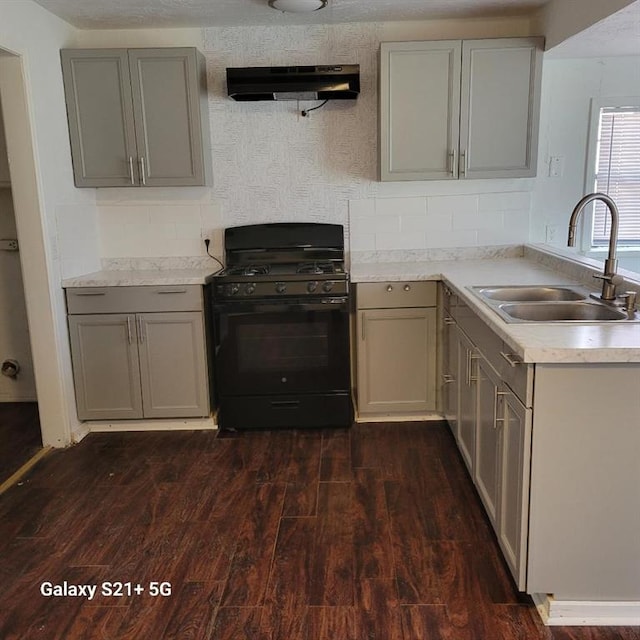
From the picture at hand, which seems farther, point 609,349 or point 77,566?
point 77,566

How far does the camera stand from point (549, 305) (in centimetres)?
236

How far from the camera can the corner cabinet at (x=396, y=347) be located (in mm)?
3324

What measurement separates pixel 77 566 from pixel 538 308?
206 centimetres

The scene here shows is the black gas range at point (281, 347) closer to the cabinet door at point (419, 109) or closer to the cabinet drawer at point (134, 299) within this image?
the cabinet drawer at point (134, 299)

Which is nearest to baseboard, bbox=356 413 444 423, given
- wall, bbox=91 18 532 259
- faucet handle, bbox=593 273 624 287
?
wall, bbox=91 18 532 259

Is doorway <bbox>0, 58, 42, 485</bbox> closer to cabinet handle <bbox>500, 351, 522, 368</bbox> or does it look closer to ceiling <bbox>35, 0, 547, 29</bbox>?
ceiling <bbox>35, 0, 547, 29</bbox>

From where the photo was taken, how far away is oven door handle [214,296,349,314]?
10.8 ft

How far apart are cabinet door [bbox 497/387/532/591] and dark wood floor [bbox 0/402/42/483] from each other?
7.86 feet

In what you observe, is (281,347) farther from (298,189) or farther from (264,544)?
(264,544)

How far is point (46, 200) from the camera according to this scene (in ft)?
10.2

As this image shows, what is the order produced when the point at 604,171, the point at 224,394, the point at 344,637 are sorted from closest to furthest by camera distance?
the point at 344,637 → the point at 224,394 → the point at 604,171

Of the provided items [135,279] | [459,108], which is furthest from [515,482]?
[135,279]

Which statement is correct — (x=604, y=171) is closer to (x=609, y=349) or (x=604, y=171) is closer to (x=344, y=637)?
(x=609, y=349)

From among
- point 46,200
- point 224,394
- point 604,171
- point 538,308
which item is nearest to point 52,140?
point 46,200
